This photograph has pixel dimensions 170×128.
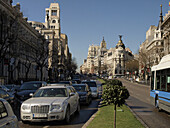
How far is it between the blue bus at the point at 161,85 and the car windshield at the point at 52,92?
16.3 feet

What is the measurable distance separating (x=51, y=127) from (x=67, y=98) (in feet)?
5.84

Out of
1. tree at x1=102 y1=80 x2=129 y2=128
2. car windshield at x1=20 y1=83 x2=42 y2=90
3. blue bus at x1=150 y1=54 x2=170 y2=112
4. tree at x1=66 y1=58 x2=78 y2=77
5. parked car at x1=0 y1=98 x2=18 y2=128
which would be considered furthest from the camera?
tree at x1=66 y1=58 x2=78 y2=77

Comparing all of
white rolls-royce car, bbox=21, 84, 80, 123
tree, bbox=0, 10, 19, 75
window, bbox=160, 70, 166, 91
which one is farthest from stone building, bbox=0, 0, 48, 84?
window, bbox=160, 70, 166, 91

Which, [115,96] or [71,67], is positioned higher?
[71,67]

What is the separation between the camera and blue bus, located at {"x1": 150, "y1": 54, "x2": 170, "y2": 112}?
494 inches

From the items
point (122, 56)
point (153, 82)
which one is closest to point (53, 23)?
point (122, 56)

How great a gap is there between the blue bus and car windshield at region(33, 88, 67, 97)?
496 centimetres

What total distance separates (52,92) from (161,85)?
606cm

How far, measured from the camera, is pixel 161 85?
547 inches

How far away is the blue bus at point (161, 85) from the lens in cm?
1255

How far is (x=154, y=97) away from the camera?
598 inches

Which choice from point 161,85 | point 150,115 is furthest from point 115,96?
point 161,85

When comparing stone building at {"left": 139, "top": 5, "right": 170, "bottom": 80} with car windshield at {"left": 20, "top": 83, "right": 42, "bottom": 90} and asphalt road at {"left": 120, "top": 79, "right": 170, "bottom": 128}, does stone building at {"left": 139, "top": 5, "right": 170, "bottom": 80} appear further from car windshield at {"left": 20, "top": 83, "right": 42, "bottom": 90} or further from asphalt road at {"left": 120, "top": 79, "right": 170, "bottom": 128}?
car windshield at {"left": 20, "top": 83, "right": 42, "bottom": 90}

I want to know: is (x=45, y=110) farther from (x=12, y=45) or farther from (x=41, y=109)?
(x=12, y=45)
